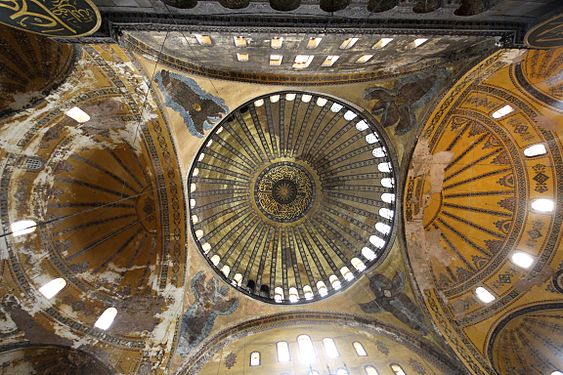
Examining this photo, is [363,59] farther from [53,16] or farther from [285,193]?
[285,193]

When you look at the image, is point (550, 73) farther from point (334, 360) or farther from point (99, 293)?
point (99, 293)

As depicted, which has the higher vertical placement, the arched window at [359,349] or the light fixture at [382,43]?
the light fixture at [382,43]

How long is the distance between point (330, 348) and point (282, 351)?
2053 mm

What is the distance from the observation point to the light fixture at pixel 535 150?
10.3 metres

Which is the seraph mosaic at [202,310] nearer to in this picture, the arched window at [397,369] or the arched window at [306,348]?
the arched window at [306,348]

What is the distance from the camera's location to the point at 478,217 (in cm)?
1213

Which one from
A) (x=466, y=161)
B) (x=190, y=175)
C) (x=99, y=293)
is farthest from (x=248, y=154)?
(x=466, y=161)

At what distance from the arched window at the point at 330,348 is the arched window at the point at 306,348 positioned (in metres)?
0.60

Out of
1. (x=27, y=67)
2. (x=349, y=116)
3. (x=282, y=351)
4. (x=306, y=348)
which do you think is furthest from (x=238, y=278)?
(x=27, y=67)

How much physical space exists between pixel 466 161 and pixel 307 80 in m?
7.44

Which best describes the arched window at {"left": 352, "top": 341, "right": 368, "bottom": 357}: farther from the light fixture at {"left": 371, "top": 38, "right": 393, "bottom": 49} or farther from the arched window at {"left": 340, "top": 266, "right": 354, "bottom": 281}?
the light fixture at {"left": 371, "top": 38, "right": 393, "bottom": 49}

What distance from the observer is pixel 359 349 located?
40.3ft

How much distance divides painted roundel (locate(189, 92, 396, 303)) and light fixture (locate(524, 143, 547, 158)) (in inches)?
187

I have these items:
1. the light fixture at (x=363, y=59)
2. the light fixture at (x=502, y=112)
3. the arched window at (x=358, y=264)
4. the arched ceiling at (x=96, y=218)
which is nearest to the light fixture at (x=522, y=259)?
the light fixture at (x=502, y=112)
